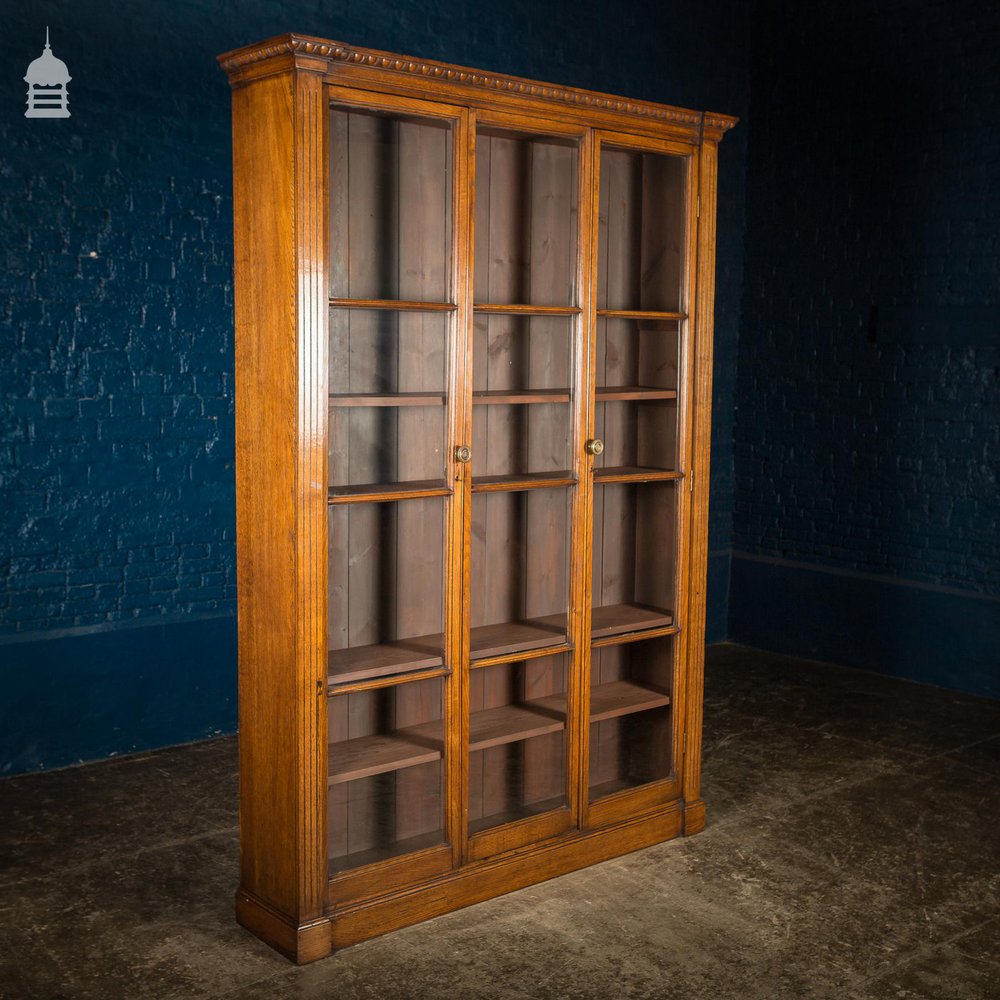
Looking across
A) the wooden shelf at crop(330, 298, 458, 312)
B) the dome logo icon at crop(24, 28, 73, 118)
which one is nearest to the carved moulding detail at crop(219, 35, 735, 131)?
the wooden shelf at crop(330, 298, 458, 312)

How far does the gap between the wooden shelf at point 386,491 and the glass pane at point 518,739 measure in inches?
28.9

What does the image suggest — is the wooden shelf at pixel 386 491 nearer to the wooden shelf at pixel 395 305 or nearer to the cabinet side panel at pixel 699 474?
the wooden shelf at pixel 395 305

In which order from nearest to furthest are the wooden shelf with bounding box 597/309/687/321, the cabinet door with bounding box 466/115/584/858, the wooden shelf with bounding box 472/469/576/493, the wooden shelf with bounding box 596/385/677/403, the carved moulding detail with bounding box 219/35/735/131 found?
the carved moulding detail with bounding box 219/35/735/131, the wooden shelf with bounding box 472/469/576/493, the cabinet door with bounding box 466/115/584/858, the wooden shelf with bounding box 597/309/687/321, the wooden shelf with bounding box 596/385/677/403

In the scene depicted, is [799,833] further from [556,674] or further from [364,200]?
[364,200]

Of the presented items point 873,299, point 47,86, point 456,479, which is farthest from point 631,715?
point 873,299

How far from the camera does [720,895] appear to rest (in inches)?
162

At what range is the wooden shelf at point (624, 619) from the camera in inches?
173

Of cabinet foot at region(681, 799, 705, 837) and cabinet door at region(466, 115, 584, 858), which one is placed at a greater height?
cabinet door at region(466, 115, 584, 858)

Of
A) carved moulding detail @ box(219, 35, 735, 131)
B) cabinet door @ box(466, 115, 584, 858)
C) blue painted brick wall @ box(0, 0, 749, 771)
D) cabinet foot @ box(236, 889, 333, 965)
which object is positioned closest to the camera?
carved moulding detail @ box(219, 35, 735, 131)

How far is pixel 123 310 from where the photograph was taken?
5230mm

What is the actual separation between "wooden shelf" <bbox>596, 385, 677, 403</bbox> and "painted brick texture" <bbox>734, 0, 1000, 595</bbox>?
9.22 ft

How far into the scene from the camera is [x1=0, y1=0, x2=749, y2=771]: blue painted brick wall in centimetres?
498

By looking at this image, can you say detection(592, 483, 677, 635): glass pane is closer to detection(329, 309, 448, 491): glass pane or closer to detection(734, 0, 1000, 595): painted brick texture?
detection(329, 309, 448, 491): glass pane

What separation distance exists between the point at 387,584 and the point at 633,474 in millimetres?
1007
